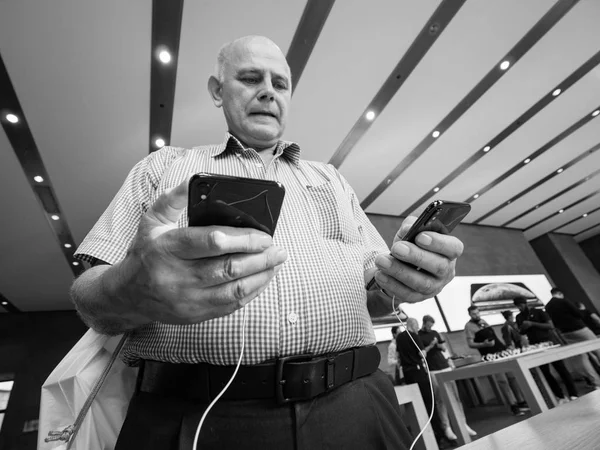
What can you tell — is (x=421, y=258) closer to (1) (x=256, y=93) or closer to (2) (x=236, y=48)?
(1) (x=256, y=93)

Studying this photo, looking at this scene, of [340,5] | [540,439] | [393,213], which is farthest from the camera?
[393,213]

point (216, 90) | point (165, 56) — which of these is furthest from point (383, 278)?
point (165, 56)

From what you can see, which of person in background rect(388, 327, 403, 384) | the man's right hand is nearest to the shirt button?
the man's right hand

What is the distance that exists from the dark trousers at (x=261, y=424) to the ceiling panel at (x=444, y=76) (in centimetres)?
393

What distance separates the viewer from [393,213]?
6.91 meters

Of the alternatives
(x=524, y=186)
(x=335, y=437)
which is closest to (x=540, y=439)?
(x=335, y=437)

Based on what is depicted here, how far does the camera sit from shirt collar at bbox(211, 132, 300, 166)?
3.03ft

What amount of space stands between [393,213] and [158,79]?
211 inches

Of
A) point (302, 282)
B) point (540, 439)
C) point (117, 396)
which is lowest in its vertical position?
point (540, 439)

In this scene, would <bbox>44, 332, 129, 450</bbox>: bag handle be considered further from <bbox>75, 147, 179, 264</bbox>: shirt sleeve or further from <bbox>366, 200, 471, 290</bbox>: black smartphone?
<bbox>366, 200, 471, 290</bbox>: black smartphone

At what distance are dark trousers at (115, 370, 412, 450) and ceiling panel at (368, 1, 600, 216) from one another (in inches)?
174

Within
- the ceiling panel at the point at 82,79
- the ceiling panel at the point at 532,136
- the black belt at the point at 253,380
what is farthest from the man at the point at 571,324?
the ceiling panel at the point at 82,79

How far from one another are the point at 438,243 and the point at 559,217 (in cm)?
1118

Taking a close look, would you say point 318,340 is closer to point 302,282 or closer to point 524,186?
point 302,282
